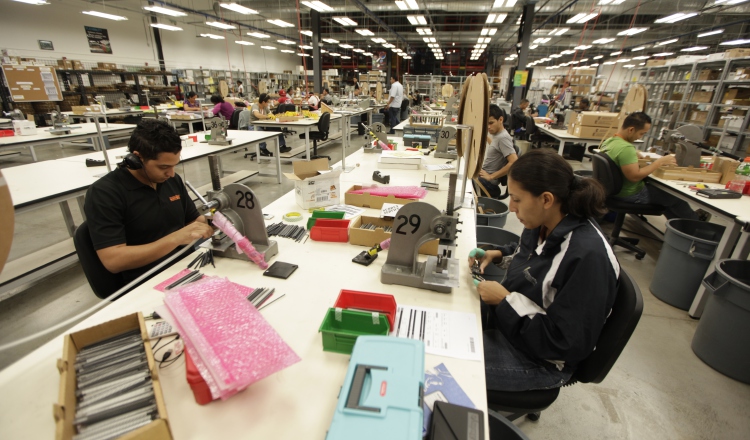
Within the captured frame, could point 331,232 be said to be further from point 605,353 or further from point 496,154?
point 496,154

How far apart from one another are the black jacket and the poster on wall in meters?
13.1

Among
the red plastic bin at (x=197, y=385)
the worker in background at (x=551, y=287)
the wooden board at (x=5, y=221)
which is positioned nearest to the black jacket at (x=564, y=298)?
the worker in background at (x=551, y=287)

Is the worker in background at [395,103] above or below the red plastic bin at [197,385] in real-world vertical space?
above

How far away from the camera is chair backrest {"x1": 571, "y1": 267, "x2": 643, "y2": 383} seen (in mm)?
1035

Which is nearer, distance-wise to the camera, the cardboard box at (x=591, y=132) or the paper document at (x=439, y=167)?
the paper document at (x=439, y=167)

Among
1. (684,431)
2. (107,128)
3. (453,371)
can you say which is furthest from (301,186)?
(107,128)

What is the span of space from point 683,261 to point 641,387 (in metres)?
1.04

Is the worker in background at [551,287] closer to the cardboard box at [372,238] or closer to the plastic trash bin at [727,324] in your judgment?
the cardboard box at [372,238]

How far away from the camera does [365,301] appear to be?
110 cm

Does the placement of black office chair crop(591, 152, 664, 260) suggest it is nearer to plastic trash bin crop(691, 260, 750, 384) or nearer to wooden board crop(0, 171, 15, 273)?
plastic trash bin crop(691, 260, 750, 384)

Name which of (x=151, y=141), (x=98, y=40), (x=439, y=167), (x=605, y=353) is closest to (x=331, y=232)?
(x=151, y=141)

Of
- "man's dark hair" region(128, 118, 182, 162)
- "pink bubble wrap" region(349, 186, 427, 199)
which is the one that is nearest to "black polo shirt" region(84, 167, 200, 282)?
"man's dark hair" region(128, 118, 182, 162)

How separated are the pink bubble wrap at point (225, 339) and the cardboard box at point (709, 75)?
27.3 ft

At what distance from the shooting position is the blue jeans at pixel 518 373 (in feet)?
3.74
